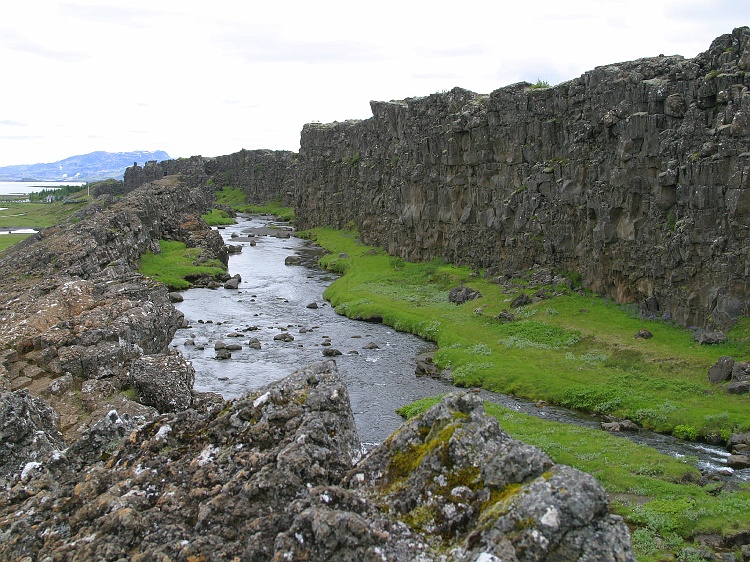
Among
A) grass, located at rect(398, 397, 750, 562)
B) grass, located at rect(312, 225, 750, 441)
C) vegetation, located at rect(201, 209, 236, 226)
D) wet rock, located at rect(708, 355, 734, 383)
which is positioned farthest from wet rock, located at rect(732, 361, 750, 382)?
vegetation, located at rect(201, 209, 236, 226)

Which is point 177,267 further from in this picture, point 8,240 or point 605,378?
point 605,378

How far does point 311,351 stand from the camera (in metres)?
52.3

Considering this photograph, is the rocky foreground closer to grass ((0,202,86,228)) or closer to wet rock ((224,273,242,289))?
wet rock ((224,273,242,289))

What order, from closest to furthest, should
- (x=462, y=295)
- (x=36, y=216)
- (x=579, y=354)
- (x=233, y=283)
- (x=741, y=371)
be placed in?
(x=741, y=371)
(x=579, y=354)
(x=462, y=295)
(x=233, y=283)
(x=36, y=216)

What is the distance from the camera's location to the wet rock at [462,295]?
217ft

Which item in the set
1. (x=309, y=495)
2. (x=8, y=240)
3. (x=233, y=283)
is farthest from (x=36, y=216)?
(x=309, y=495)

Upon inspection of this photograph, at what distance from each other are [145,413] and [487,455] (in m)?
11.9

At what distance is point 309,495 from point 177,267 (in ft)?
254

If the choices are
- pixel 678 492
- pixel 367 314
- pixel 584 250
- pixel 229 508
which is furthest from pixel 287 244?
pixel 229 508

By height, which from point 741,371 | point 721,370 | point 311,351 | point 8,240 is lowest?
point 311,351

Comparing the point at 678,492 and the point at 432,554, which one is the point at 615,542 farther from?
the point at 678,492

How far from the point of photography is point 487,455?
11.1 meters

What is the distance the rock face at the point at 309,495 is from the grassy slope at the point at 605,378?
14.8 meters

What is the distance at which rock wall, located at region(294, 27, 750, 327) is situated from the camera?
4459 centimetres
